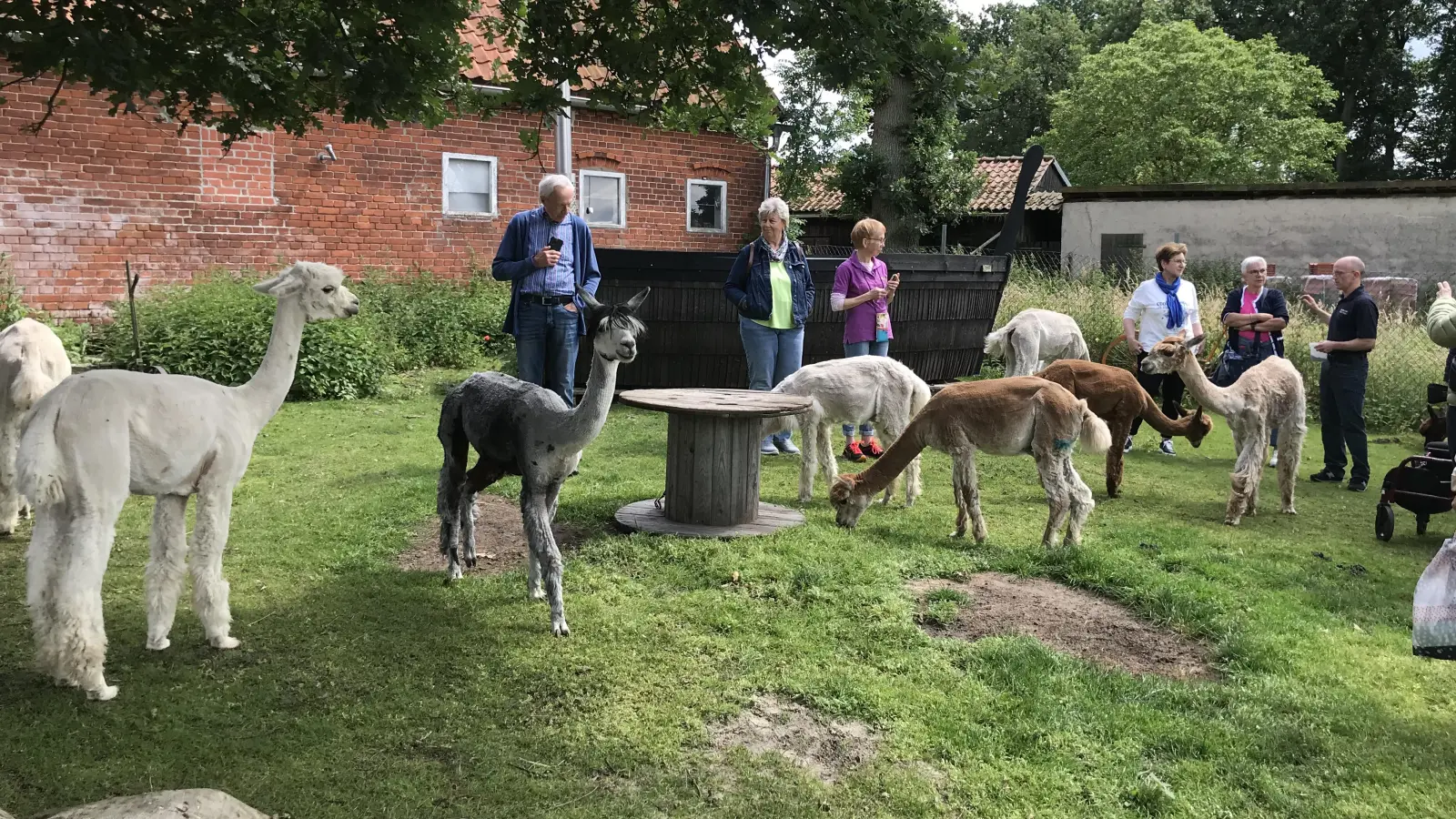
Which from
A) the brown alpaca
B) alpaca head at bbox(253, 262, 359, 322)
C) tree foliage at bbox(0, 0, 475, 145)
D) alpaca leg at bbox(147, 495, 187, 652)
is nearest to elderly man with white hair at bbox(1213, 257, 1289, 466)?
the brown alpaca

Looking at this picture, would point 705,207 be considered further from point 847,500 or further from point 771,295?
point 847,500

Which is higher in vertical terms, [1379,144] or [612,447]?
[1379,144]

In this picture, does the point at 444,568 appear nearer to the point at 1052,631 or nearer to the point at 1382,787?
the point at 1052,631

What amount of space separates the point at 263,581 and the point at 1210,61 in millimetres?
42027

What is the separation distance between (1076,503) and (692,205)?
15.1 meters

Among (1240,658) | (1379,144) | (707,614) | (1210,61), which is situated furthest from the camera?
(1379,144)

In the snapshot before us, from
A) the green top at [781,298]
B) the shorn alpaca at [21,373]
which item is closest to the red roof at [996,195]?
the green top at [781,298]

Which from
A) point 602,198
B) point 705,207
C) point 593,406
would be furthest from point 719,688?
point 705,207

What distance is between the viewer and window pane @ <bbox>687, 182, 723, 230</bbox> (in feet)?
68.5

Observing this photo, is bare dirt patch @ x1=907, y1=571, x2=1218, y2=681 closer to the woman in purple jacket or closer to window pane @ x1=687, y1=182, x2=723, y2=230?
the woman in purple jacket

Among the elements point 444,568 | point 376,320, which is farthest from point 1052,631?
point 376,320

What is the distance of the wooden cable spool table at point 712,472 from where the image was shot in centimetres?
689

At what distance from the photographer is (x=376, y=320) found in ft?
49.4

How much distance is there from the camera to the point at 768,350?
8953 mm
